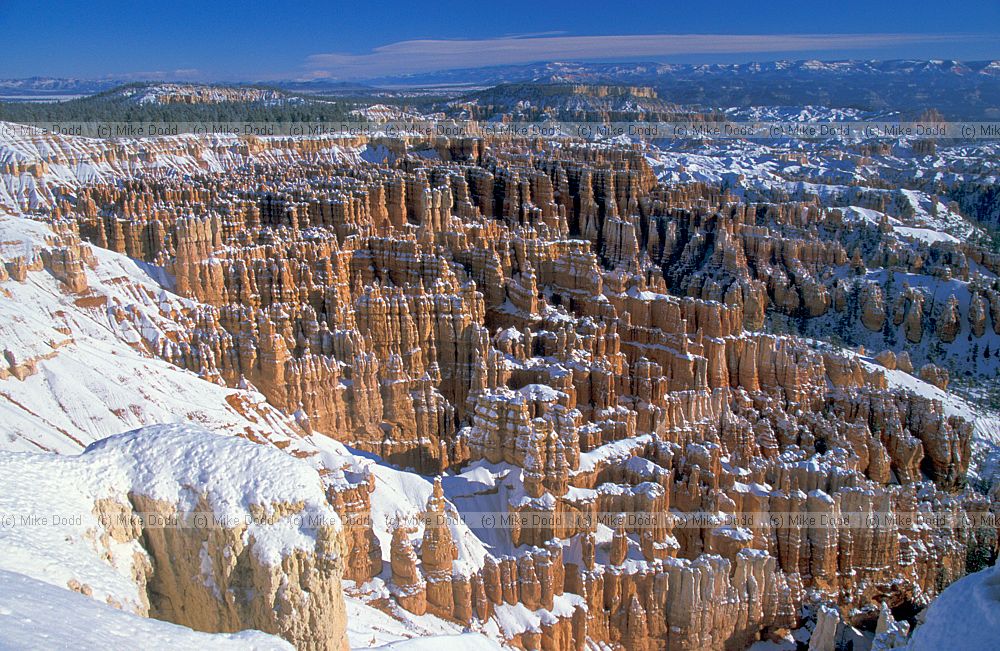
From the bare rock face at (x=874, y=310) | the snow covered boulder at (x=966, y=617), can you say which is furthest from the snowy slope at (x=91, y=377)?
the bare rock face at (x=874, y=310)

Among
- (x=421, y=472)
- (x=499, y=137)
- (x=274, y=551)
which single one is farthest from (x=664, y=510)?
(x=499, y=137)

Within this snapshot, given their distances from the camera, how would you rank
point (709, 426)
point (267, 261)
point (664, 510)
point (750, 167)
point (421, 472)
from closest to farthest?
point (664, 510) → point (421, 472) → point (709, 426) → point (267, 261) → point (750, 167)

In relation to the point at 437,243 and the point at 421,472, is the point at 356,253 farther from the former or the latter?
the point at 421,472

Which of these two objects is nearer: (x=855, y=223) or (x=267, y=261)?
(x=267, y=261)

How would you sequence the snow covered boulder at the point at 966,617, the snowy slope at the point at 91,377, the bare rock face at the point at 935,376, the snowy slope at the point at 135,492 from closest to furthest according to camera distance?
the snowy slope at the point at 135,492 → the snow covered boulder at the point at 966,617 → the snowy slope at the point at 91,377 → the bare rock face at the point at 935,376

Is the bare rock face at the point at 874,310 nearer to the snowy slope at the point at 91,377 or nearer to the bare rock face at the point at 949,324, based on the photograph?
the bare rock face at the point at 949,324

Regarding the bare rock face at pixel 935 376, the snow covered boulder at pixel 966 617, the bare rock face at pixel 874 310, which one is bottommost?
the bare rock face at pixel 935 376

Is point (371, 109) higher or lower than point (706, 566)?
higher

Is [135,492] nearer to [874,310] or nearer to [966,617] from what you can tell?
[966,617]
